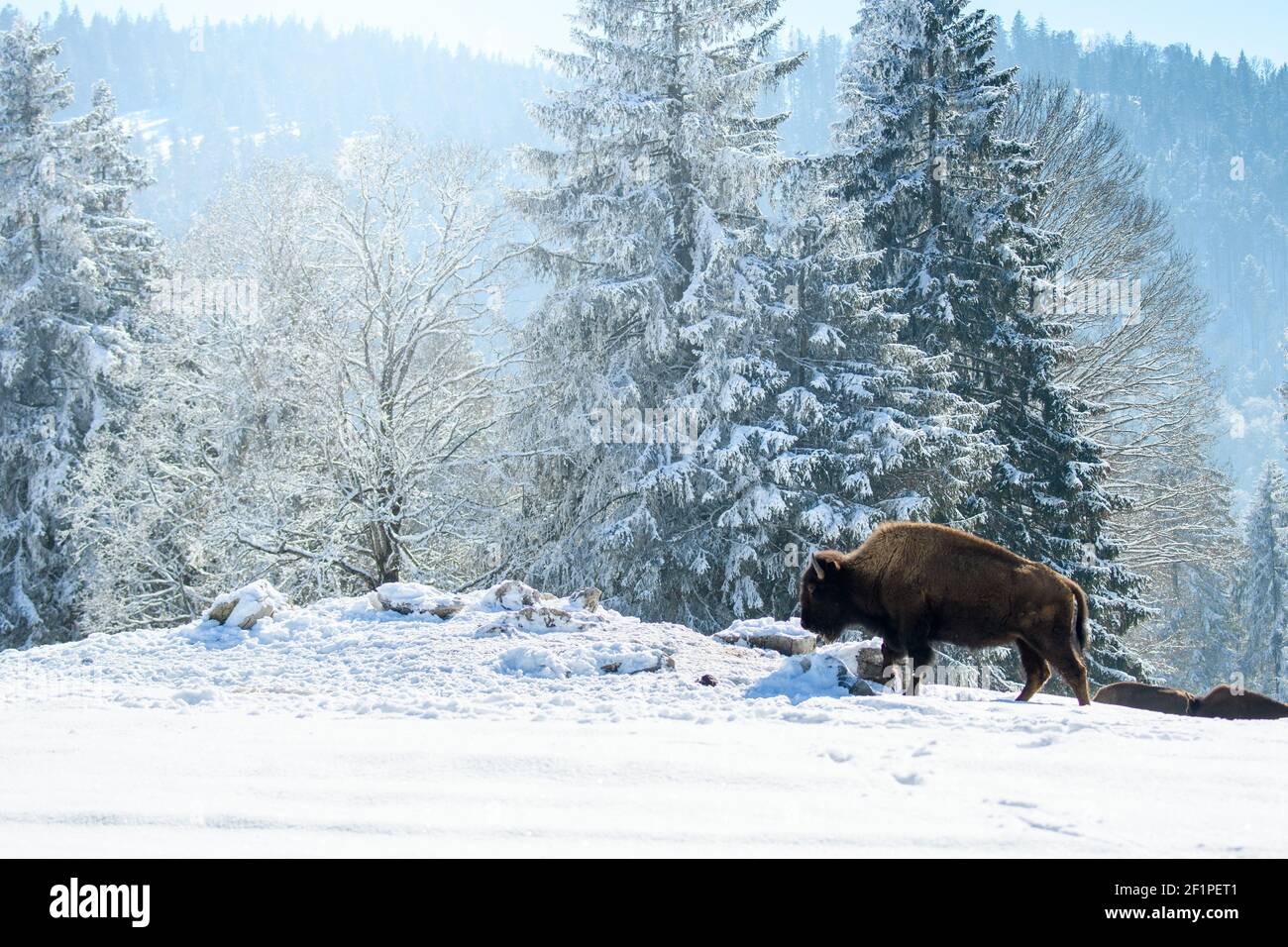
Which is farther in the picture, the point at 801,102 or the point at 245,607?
the point at 801,102

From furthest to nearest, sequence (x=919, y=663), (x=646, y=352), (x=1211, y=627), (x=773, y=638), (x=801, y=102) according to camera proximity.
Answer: (x=801, y=102) < (x=1211, y=627) < (x=646, y=352) < (x=773, y=638) < (x=919, y=663)

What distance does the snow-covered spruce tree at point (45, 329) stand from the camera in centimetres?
2295

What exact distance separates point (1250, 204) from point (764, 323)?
17003cm

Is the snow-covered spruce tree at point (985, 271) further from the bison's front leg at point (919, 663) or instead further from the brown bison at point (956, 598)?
the bison's front leg at point (919, 663)

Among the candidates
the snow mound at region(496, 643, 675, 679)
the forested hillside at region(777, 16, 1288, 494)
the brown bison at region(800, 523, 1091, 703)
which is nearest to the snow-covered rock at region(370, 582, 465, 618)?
the snow mound at region(496, 643, 675, 679)

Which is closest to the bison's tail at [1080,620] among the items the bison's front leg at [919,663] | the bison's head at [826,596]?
the bison's front leg at [919,663]

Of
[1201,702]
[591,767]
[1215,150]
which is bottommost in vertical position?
[1201,702]

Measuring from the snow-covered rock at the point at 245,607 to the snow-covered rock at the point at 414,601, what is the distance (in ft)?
3.03

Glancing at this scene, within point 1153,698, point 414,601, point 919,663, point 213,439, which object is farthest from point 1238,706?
point 213,439

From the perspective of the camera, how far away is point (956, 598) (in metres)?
7.32

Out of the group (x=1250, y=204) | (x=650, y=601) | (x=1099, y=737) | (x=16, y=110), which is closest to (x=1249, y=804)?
(x=1099, y=737)

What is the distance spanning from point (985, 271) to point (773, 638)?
1339 centimetres

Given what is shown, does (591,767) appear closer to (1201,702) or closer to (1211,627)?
(1201,702)
